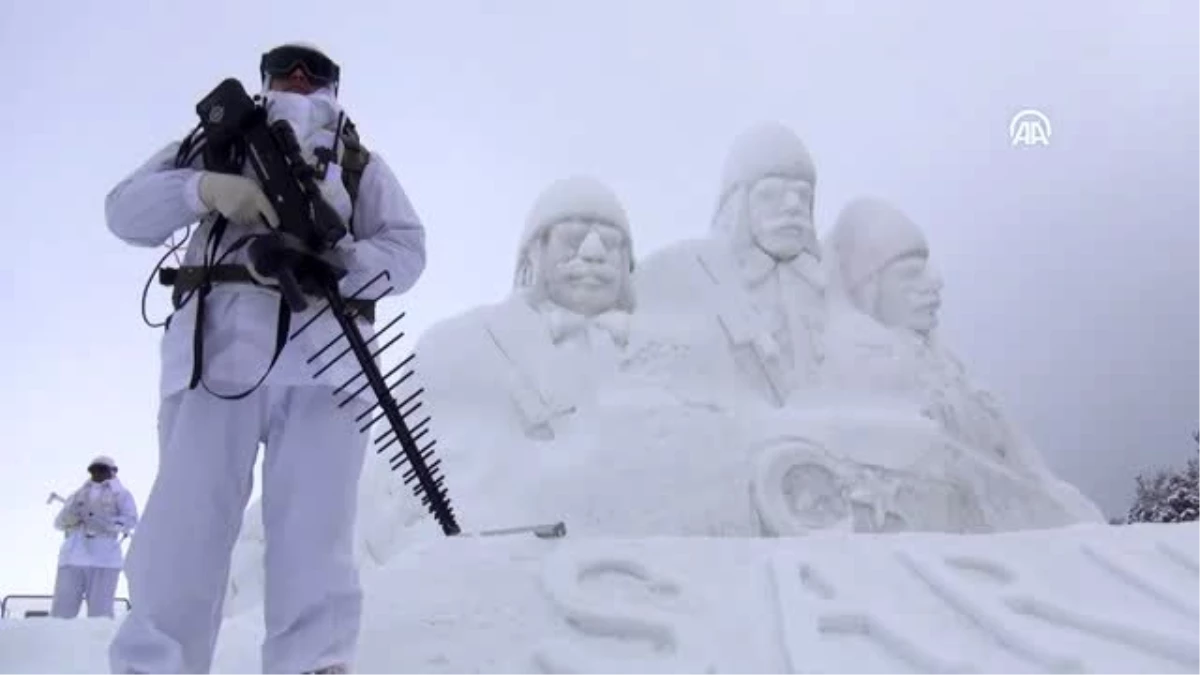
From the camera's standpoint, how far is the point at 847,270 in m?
7.96

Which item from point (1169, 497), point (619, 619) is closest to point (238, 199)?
point (619, 619)

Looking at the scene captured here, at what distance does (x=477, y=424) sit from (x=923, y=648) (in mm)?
3905

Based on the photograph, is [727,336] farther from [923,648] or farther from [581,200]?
[923,648]

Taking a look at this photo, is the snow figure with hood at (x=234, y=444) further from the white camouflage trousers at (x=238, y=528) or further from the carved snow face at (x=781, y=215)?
the carved snow face at (x=781, y=215)

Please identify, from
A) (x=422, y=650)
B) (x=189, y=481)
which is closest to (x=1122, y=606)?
(x=422, y=650)

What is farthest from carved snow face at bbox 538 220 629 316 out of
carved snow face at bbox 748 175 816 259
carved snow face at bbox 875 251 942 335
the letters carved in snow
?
the letters carved in snow

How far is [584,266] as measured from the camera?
280 inches

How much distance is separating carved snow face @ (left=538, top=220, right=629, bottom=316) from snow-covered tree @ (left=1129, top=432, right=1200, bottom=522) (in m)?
15.2

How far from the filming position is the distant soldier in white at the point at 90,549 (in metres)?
9.09

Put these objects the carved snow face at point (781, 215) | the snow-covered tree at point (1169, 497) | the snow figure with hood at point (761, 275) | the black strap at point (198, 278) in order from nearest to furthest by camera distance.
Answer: the black strap at point (198, 278) < the snow figure with hood at point (761, 275) < the carved snow face at point (781, 215) < the snow-covered tree at point (1169, 497)

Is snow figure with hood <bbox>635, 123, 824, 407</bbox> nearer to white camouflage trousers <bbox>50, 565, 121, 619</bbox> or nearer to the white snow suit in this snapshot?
the white snow suit

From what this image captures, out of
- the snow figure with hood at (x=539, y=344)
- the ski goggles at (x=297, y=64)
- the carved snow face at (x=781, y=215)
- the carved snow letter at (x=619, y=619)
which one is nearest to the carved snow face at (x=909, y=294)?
the carved snow face at (x=781, y=215)

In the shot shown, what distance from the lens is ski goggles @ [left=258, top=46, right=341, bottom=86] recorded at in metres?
3.03

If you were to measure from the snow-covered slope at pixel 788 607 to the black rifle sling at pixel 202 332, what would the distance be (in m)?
1.05
